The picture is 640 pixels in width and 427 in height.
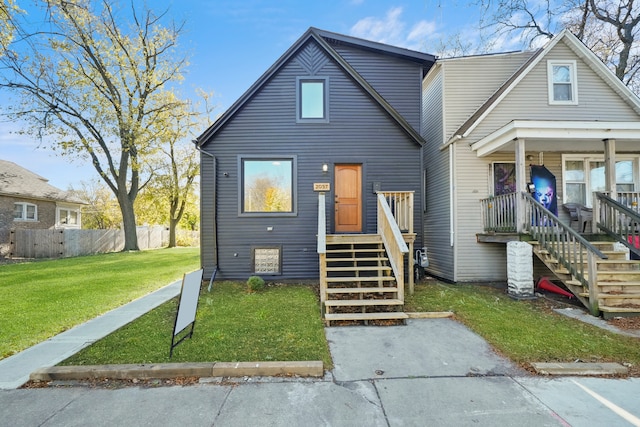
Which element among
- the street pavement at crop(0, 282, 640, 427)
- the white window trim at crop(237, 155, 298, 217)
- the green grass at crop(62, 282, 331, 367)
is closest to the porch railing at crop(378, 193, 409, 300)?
the green grass at crop(62, 282, 331, 367)

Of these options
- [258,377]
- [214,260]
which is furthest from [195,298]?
[214,260]

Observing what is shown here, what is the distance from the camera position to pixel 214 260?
7.88m

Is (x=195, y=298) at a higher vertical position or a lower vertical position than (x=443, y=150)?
lower

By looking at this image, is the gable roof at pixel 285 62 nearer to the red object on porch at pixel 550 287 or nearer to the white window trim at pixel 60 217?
the red object on porch at pixel 550 287

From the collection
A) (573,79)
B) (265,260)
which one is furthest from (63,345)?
(573,79)

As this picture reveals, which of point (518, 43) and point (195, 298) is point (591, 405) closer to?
point (195, 298)

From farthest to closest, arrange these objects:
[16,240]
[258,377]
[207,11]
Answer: [16,240] → [207,11] → [258,377]

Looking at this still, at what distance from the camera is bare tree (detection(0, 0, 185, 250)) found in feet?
49.5

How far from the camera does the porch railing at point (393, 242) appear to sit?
5.07 meters

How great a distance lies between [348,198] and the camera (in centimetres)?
806

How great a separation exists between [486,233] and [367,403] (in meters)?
6.36

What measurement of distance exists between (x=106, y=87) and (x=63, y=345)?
18.2 meters

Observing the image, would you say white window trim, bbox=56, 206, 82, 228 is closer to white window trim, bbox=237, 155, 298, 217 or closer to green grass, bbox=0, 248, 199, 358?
green grass, bbox=0, 248, 199, 358

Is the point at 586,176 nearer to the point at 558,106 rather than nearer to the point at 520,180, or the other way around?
the point at 558,106
